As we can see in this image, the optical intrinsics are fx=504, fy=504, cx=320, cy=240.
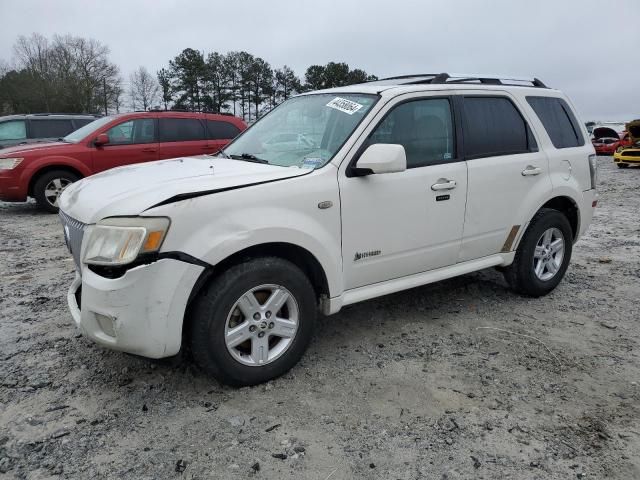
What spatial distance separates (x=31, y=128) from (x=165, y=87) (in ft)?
172

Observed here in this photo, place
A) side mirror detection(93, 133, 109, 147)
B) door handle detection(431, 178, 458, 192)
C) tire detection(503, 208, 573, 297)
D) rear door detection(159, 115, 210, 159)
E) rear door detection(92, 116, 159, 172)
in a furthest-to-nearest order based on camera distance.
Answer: rear door detection(159, 115, 210, 159) → rear door detection(92, 116, 159, 172) → side mirror detection(93, 133, 109, 147) → tire detection(503, 208, 573, 297) → door handle detection(431, 178, 458, 192)

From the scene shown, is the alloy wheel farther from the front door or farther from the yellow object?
the yellow object

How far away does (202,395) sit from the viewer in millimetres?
2982

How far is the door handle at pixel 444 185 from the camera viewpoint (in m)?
3.61

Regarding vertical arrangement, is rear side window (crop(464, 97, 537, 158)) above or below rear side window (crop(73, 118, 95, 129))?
below

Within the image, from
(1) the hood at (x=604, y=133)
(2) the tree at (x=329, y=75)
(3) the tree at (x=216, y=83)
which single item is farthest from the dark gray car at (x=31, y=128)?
(3) the tree at (x=216, y=83)

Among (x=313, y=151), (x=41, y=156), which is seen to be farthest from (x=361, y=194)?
(x=41, y=156)

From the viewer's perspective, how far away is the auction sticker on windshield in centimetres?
351

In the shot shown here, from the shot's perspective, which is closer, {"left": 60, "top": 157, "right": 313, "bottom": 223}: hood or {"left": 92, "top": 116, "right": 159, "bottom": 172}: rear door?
{"left": 60, "top": 157, "right": 313, "bottom": 223}: hood

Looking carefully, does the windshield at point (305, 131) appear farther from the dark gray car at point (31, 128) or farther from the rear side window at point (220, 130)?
the dark gray car at point (31, 128)

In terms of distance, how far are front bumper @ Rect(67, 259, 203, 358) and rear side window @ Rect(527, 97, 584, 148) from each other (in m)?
3.42

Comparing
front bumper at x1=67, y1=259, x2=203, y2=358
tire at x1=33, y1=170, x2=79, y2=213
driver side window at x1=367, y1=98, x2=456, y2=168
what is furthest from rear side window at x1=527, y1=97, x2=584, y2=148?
tire at x1=33, y1=170, x2=79, y2=213

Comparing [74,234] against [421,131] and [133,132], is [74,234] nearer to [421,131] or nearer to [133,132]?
[421,131]

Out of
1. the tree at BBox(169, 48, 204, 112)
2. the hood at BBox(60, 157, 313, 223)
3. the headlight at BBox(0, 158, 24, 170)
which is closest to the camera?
the hood at BBox(60, 157, 313, 223)
